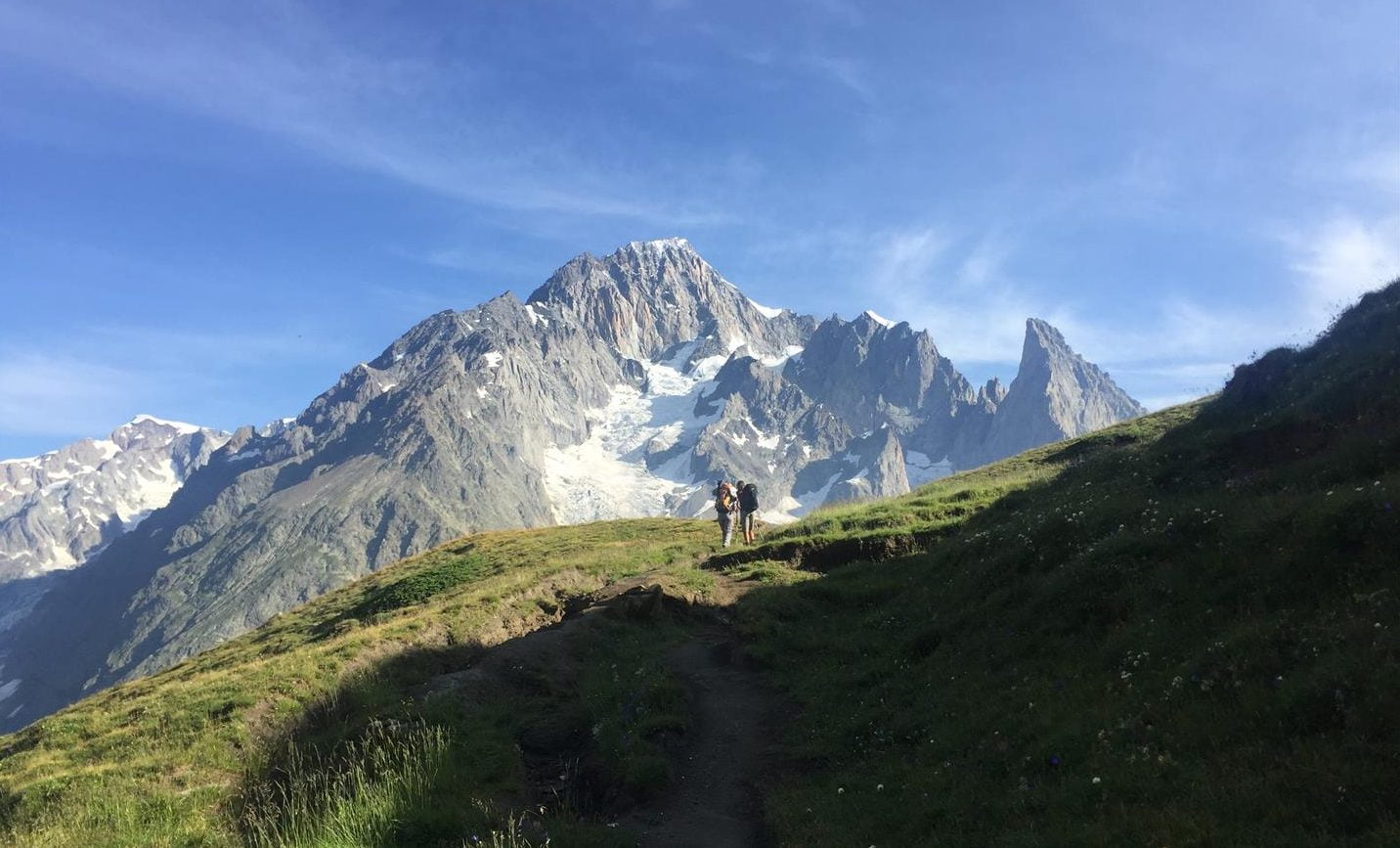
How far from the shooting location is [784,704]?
17.1 metres

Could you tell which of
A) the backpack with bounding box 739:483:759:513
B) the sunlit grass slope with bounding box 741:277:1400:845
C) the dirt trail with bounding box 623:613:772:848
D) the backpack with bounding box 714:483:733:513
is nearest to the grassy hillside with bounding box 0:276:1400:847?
the sunlit grass slope with bounding box 741:277:1400:845

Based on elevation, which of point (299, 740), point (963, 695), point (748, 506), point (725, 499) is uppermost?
point (725, 499)

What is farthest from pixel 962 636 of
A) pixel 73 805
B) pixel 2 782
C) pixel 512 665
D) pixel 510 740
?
pixel 2 782

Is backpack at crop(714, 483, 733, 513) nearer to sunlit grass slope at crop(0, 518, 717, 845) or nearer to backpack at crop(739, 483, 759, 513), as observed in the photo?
backpack at crop(739, 483, 759, 513)

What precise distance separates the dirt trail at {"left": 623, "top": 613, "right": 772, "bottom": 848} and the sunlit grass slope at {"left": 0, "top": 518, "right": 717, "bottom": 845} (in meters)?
2.65

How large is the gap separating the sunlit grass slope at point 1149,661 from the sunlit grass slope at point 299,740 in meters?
6.33

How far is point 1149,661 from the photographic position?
34.9 feet

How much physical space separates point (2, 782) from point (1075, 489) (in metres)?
30.3

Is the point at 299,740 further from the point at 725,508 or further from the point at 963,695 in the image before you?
the point at 725,508

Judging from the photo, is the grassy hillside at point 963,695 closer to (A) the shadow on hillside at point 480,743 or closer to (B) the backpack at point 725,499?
(A) the shadow on hillside at point 480,743

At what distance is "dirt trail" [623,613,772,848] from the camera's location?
39.3 ft

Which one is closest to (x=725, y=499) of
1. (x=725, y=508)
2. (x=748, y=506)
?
(x=725, y=508)

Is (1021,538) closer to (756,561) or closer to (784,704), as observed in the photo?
(784,704)

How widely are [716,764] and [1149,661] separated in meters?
8.09
